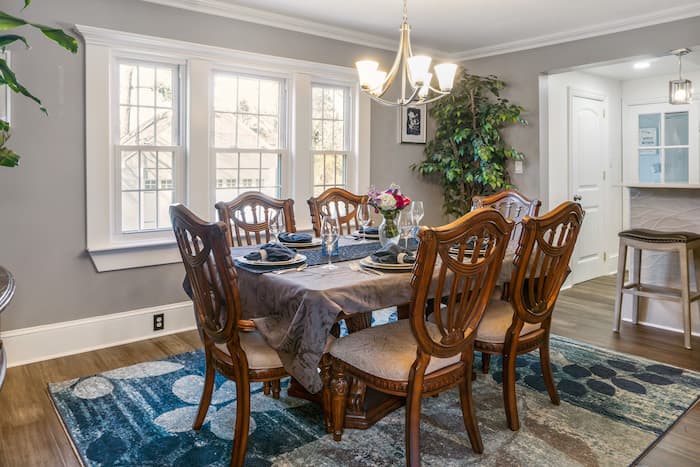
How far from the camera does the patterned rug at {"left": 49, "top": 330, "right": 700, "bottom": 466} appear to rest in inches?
84.9

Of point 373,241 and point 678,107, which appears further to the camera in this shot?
point 678,107

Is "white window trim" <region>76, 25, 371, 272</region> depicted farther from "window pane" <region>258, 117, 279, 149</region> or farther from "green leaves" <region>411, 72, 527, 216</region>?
"green leaves" <region>411, 72, 527, 216</region>

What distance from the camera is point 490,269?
79.5 inches

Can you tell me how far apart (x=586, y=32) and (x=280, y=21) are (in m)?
2.59

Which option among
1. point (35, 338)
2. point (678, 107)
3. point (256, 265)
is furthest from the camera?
point (678, 107)

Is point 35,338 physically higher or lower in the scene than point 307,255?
lower

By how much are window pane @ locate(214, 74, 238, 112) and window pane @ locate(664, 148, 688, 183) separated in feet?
16.7

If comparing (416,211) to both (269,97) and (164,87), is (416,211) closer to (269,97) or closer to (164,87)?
(269,97)

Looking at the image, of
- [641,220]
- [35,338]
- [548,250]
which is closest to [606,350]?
[641,220]

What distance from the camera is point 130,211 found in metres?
3.65

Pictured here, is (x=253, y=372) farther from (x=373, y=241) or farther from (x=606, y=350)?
(x=606, y=350)

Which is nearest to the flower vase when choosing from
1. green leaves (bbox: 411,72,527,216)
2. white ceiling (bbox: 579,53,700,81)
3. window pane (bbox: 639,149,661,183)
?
green leaves (bbox: 411,72,527,216)

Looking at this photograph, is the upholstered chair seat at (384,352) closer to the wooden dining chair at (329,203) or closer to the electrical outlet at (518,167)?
the wooden dining chair at (329,203)

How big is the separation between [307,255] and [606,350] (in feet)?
7.21
